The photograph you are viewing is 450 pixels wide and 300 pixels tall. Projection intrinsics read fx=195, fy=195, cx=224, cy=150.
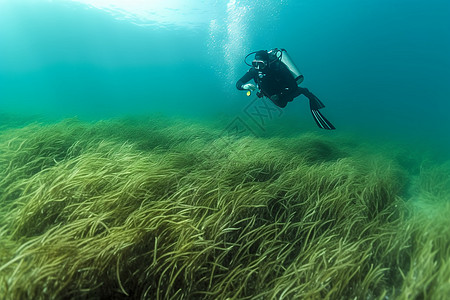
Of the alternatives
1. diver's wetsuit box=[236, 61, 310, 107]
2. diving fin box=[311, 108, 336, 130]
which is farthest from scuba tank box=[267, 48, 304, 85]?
diving fin box=[311, 108, 336, 130]

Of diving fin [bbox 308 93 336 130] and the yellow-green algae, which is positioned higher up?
the yellow-green algae

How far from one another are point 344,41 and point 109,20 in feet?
249

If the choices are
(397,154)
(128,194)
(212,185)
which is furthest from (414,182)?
(128,194)

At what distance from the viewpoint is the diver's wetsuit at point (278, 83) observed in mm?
5188

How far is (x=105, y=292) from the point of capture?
1107 millimetres

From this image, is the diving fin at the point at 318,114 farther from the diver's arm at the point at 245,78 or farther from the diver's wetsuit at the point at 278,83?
the diver's arm at the point at 245,78

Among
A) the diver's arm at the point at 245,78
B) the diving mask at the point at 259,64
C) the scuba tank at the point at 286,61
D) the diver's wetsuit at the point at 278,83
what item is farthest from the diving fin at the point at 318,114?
the diver's arm at the point at 245,78

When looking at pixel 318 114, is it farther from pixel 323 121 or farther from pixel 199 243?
pixel 199 243

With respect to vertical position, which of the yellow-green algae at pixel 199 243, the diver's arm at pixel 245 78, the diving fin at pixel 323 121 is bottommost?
the diving fin at pixel 323 121

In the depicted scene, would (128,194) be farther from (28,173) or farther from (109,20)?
(109,20)

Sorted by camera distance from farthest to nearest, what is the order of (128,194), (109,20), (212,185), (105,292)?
(109,20), (212,185), (128,194), (105,292)

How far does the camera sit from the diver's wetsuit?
204 inches

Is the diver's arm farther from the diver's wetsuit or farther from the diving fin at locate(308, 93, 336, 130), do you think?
the diving fin at locate(308, 93, 336, 130)

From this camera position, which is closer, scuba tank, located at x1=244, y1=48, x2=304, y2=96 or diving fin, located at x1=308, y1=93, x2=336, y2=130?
diving fin, located at x1=308, y1=93, x2=336, y2=130
